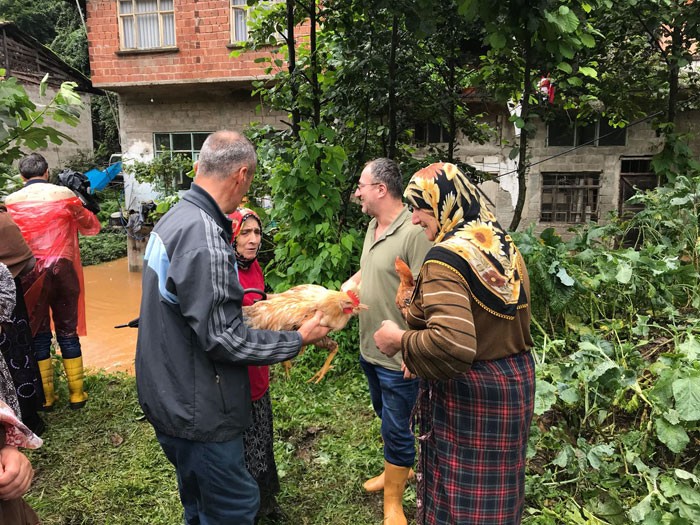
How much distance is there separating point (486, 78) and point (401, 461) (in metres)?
4.26

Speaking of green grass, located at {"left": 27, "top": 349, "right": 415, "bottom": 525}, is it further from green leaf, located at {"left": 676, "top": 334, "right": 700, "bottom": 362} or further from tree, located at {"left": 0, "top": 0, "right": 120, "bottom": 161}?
tree, located at {"left": 0, "top": 0, "right": 120, "bottom": 161}

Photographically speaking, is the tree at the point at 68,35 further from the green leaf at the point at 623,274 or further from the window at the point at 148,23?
the green leaf at the point at 623,274

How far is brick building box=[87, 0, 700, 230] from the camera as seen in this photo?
11.0 metres

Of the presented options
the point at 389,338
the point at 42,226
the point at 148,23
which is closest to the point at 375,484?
the point at 389,338

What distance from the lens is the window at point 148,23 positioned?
11.8 m

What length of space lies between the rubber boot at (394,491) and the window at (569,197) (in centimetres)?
981

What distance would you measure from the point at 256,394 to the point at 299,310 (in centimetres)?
66

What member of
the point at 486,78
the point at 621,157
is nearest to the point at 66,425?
the point at 486,78

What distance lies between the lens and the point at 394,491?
9.69 feet

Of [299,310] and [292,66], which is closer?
[299,310]

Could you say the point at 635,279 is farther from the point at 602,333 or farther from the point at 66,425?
the point at 66,425

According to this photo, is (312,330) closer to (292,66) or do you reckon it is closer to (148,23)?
(292,66)

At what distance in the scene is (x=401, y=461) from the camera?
Result: 292cm

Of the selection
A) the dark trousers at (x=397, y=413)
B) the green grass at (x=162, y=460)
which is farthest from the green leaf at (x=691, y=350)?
the green grass at (x=162, y=460)
